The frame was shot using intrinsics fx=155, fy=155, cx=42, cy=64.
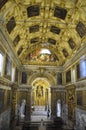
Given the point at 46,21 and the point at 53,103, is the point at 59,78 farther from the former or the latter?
the point at 46,21

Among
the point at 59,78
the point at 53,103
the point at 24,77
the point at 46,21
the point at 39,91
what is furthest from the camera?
the point at 39,91

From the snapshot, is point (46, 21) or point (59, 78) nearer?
point (46, 21)

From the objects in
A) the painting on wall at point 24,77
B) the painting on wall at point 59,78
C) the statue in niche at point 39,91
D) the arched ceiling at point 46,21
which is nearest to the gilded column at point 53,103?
the painting on wall at point 59,78

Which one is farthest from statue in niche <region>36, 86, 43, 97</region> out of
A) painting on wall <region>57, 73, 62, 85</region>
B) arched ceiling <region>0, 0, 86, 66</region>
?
arched ceiling <region>0, 0, 86, 66</region>

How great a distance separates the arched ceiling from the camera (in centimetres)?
1104

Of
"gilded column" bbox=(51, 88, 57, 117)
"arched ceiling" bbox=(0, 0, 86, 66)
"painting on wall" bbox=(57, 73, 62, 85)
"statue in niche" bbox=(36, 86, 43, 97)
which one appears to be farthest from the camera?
"statue in niche" bbox=(36, 86, 43, 97)

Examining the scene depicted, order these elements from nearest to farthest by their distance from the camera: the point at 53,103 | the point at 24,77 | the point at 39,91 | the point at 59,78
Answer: the point at 53,103, the point at 24,77, the point at 59,78, the point at 39,91

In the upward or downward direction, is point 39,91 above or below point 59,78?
below

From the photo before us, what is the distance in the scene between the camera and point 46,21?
14289mm

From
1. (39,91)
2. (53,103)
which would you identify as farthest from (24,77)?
(39,91)

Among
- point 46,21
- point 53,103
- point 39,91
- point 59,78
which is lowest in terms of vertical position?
point 53,103

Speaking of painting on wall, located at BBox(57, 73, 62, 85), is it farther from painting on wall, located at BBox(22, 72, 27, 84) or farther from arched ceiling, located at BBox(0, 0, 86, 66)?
painting on wall, located at BBox(22, 72, 27, 84)

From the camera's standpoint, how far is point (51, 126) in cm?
1828

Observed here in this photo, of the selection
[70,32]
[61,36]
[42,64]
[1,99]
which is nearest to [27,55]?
[42,64]
